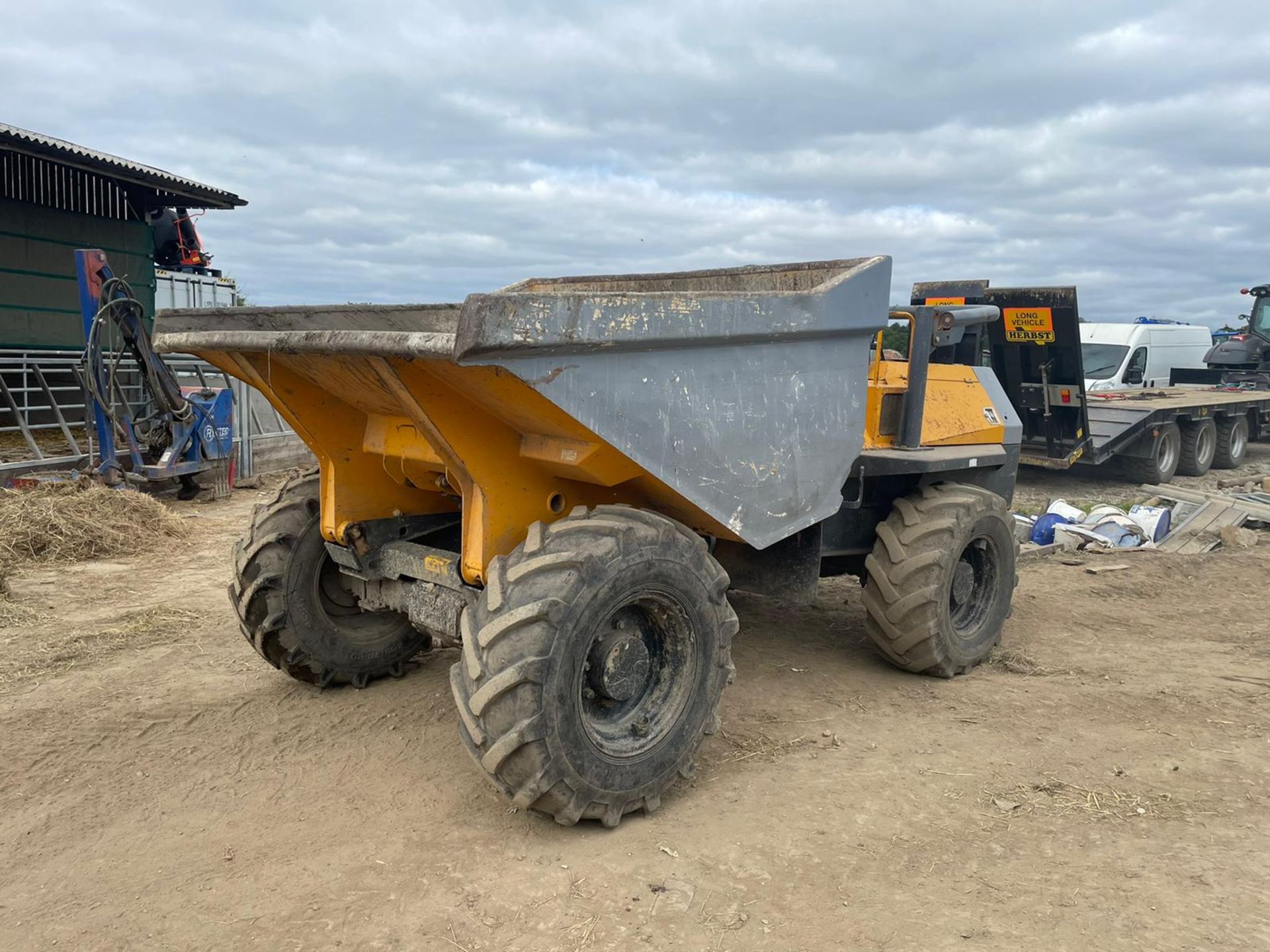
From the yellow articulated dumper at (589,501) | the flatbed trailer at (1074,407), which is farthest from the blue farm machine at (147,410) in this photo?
the flatbed trailer at (1074,407)

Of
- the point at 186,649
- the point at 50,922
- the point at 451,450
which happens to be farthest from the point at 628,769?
the point at 186,649

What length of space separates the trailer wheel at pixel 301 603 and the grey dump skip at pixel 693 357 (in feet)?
2.91

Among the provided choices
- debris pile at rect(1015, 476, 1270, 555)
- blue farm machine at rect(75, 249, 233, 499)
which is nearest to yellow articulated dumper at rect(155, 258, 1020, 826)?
debris pile at rect(1015, 476, 1270, 555)

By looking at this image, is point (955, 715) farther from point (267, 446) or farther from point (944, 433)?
point (267, 446)

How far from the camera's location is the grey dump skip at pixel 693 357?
9.46 ft

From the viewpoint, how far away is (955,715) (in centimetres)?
454

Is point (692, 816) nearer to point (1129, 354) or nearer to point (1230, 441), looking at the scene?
point (1230, 441)

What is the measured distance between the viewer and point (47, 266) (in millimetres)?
14016

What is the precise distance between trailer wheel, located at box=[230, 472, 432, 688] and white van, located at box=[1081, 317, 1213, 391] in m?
13.3

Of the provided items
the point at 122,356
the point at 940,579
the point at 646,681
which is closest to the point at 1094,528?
the point at 940,579

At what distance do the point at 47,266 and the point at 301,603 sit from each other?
12371 millimetres

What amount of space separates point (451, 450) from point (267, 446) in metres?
10.5

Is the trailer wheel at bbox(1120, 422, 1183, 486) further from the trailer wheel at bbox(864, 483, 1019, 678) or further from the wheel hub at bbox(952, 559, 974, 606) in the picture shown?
the wheel hub at bbox(952, 559, 974, 606)

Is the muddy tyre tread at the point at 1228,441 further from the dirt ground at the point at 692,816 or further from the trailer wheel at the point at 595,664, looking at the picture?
the trailer wheel at the point at 595,664
